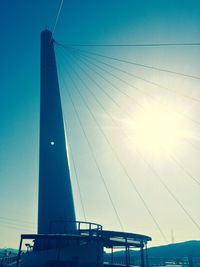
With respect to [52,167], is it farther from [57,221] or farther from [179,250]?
[179,250]

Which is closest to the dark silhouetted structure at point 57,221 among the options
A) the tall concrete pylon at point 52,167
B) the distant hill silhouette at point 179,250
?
the tall concrete pylon at point 52,167

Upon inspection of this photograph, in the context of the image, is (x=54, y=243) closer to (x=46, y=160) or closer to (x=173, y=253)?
(x=46, y=160)

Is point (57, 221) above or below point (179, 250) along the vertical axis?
above

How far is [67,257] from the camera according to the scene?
15414 millimetres

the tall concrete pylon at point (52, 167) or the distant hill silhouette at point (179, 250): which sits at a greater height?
the tall concrete pylon at point (52, 167)

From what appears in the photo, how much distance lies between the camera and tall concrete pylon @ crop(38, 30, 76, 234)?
Answer: 61.2ft

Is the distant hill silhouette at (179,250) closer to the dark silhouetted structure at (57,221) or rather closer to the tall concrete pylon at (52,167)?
the dark silhouetted structure at (57,221)

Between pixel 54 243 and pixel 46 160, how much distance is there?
6756 mm

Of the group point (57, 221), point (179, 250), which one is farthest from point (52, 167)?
point (179, 250)

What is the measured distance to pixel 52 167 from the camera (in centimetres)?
2053

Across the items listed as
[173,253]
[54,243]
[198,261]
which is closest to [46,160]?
[54,243]

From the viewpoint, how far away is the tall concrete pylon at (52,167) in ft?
61.2

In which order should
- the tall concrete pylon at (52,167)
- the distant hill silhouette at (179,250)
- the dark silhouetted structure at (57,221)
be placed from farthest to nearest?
the distant hill silhouette at (179,250) < the tall concrete pylon at (52,167) < the dark silhouetted structure at (57,221)

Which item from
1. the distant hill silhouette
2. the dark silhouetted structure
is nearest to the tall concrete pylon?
the dark silhouetted structure
